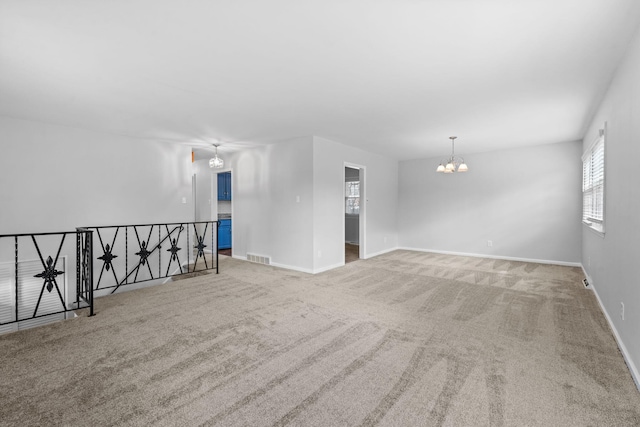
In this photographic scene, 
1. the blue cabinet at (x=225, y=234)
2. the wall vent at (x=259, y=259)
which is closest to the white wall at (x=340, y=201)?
the wall vent at (x=259, y=259)

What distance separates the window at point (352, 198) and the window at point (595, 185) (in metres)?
5.37

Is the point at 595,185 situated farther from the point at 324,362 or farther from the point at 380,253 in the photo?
the point at 324,362

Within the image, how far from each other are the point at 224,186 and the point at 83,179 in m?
3.68

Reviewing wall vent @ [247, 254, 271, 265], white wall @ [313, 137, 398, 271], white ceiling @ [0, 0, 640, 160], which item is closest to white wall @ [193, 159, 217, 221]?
wall vent @ [247, 254, 271, 265]

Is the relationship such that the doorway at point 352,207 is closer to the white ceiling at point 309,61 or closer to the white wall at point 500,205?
the white wall at point 500,205

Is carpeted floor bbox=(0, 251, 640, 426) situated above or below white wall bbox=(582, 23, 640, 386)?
below

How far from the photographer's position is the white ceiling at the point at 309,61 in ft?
6.10

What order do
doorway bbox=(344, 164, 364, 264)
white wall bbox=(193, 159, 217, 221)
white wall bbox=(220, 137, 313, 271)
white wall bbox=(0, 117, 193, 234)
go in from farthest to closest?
1. doorway bbox=(344, 164, 364, 264)
2. white wall bbox=(193, 159, 217, 221)
3. white wall bbox=(220, 137, 313, 271)
4. white wall bbox=(0, 117, 193, 234)

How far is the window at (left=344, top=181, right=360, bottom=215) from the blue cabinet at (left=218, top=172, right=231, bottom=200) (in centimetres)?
365

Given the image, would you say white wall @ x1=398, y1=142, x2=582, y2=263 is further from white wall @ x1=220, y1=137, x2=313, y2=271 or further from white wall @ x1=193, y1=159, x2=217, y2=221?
white wall @ x1=193, y1=159, x2=217, y2=221

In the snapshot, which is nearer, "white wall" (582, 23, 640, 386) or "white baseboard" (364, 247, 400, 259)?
"white wall" (582, 23, 640, 386)

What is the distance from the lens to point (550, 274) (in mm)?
5070

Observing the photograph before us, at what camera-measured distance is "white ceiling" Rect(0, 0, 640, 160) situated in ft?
6.10

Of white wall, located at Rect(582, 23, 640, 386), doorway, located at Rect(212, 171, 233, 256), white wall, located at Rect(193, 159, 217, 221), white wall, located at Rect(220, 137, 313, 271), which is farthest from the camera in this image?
Answer: doorway, located at Rect(212, 171, 233, 256)
